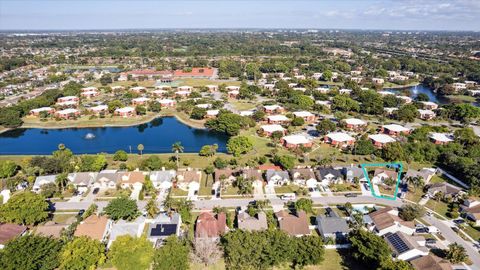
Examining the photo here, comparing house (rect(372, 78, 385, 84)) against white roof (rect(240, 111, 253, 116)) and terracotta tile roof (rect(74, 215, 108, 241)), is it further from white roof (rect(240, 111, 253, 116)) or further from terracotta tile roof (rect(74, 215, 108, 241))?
terracotta tile roof (rect(74, 215, 108, 241))

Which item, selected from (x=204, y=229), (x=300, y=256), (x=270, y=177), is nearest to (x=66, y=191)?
(x=204, y=229)

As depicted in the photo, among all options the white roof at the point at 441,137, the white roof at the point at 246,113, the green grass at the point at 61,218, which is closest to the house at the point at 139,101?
the white roof at the point at 246,113

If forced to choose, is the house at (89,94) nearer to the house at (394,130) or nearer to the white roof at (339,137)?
the white roof at (339,137)

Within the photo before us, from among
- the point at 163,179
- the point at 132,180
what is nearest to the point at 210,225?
the point at 163,179

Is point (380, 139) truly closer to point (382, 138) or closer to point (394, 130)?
point (382, 138)

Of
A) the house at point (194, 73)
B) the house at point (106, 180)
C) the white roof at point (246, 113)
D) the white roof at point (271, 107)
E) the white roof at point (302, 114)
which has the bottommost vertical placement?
the house at point (106, 180)

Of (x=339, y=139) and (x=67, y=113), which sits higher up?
(x=339, y=139)
